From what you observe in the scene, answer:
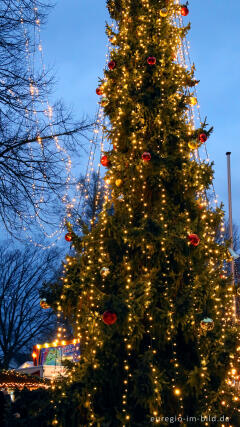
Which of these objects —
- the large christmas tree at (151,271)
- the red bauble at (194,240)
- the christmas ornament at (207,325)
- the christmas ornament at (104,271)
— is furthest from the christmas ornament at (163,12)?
the christmas ornament at (207,325)

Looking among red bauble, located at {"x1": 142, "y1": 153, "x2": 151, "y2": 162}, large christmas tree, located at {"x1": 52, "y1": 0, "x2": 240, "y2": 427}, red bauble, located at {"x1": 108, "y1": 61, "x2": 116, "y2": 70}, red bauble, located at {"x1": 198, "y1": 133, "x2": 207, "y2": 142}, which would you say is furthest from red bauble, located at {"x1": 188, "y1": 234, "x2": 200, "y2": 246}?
red bauble, located at {"x1": 108, "y1": 61, "x2": 116, "y2": 70}

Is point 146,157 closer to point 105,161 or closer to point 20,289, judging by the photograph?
point 105,161

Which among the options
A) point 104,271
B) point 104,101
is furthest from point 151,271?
point 104,101

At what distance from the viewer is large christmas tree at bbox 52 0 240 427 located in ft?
12.8

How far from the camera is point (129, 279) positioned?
436 centimetres

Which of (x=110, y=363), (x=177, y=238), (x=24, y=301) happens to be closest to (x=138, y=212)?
(x=177, y=238)

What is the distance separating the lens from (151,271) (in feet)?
14.4

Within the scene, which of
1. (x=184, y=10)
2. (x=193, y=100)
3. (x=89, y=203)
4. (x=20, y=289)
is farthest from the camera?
(x=20, y=289)

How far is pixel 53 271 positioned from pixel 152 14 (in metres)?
20.7

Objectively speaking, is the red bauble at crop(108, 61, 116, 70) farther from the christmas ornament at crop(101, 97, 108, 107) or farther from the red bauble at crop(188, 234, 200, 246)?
the red bauble at crop(188, 234, 200, 246)

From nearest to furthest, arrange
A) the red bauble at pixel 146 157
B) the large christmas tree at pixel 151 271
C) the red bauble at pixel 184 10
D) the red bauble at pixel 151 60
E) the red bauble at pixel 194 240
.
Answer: the large christmas tree at pixel 151 271 < the red bauble at pixel 194 240 < the red bauble at pixel 146 157 < the red bauble at pixel 151 60 < the red bauble at pixel 184 10

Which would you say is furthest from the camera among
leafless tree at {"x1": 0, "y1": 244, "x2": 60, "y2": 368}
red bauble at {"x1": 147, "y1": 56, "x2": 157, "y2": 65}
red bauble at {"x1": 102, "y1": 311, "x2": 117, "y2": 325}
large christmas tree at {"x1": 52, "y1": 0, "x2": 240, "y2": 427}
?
leafless tree at {"x1": 0, "y1": 244, "x2": 60, "y2": 368}

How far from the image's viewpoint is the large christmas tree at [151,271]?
12.8ft

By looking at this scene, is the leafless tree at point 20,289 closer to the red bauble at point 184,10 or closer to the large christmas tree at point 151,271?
the large christmas tree at point 151,271
